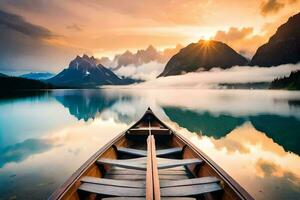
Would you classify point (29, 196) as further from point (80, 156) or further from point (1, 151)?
point (1, 151)

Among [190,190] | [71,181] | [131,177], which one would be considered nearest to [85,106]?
[131,177]

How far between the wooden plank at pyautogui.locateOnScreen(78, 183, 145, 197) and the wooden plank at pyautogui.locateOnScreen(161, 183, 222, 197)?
1.57ft

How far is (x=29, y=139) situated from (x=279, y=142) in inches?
777

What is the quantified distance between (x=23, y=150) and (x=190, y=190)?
15073mm

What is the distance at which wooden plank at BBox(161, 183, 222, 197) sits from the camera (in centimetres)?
497

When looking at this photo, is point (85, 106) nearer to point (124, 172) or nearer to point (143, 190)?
point (124, 172)

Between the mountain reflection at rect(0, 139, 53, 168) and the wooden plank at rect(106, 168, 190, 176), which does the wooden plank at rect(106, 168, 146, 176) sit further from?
the mountain reflection at rect(0, 139, 53, 168)

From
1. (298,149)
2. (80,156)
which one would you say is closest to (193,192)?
(80,156)

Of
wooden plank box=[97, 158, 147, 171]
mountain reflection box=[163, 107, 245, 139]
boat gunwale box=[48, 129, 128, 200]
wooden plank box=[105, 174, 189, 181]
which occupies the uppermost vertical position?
boat gunwale box=[48, 129, 128, 200]

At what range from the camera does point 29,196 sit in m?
8.63

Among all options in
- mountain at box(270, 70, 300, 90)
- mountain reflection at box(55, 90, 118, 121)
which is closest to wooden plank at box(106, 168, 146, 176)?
mountain reflection at box(55, 90, 118, 121)

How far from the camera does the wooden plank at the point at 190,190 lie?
16.3ft

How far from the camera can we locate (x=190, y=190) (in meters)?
5.07

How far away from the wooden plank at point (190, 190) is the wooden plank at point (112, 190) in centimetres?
48
